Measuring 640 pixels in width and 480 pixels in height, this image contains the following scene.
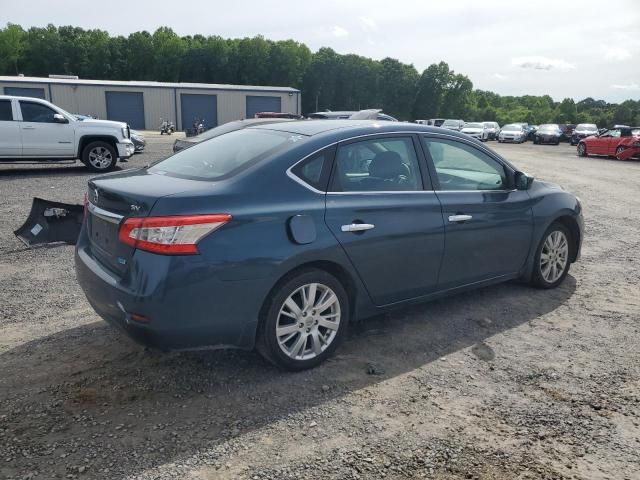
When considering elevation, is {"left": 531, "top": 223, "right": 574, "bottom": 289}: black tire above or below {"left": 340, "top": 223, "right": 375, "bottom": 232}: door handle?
below

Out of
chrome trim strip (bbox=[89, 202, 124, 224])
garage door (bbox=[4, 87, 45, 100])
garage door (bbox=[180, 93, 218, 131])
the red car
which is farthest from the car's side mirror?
garage door (bbox=[180, 93, 218, 131])

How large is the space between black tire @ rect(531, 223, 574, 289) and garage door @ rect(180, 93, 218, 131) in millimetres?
40827

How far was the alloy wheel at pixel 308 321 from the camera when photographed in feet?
11.4

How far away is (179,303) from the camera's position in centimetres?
304

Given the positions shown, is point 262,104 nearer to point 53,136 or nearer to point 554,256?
point 53,136

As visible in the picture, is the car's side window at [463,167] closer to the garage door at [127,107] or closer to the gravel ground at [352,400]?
the gravel ground at [352,400]

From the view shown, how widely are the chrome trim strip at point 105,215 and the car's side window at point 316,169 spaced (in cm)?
111

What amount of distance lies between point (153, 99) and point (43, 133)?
104ft

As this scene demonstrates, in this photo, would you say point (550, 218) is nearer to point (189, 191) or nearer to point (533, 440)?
point (533, 440)

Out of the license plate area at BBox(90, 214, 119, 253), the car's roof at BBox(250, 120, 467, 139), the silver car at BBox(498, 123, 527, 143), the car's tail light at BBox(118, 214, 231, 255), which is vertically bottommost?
the silver car at BBox(498, 123, 527, 143)

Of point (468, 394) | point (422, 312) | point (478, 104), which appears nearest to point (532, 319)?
point (422, 312)

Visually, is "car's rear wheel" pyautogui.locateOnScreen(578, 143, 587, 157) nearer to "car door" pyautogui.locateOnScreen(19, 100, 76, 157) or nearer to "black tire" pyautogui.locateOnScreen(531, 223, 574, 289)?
"car door" pyautogui.locateOnScreen(19, 100, 76, 157)

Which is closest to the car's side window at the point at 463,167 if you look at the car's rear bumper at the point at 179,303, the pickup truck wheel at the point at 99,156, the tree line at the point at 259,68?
the car's rear bumper at the point at 179,303

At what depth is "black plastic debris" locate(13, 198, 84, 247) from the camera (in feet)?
21.3
